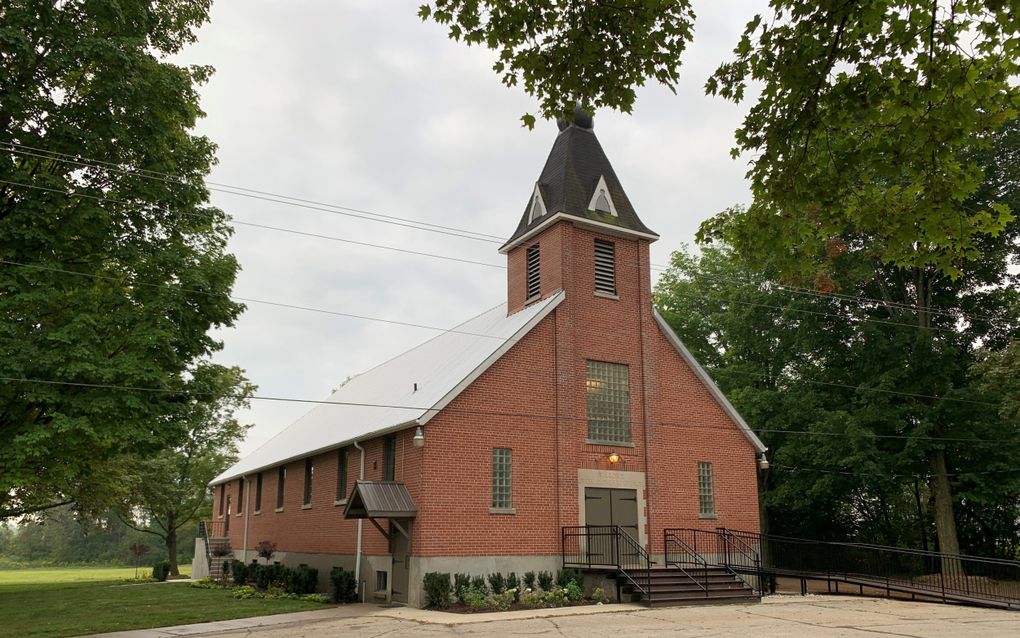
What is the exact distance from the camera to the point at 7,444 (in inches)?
607

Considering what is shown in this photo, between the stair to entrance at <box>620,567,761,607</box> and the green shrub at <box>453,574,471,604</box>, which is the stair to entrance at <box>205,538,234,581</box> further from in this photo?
the stair to entrance at <box>620,567,761,607</box>

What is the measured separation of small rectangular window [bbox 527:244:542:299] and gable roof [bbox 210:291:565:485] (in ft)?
1.88

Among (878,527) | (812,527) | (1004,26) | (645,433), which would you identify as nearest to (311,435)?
(645,433)

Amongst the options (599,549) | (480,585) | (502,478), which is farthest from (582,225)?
(480,585)

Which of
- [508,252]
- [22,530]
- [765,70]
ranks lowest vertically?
[22,530]

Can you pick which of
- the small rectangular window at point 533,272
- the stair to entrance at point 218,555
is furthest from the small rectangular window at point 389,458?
the stair to entrance at point 218,555

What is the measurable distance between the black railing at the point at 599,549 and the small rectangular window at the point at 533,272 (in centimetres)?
731

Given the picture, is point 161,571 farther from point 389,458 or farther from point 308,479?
point 389,458

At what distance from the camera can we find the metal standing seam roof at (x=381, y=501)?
752 inches

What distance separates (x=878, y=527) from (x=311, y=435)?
2468cm

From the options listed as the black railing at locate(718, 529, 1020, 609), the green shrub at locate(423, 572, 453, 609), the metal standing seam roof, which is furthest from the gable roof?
the black railing at locate(718, 529, 1020, 609)

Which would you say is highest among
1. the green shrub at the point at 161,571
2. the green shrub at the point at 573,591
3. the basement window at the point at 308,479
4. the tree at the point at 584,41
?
the tree at the point at 584,41

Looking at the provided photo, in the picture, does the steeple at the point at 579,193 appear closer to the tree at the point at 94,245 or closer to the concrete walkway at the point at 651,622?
the tree at the point at 94,245

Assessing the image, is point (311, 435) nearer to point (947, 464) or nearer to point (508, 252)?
point (508, 252)
